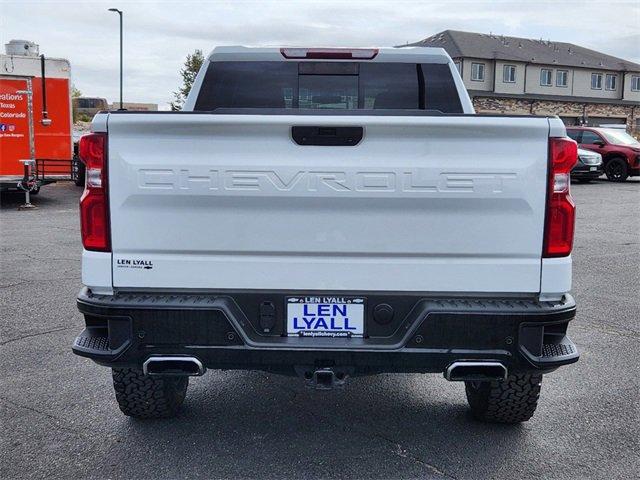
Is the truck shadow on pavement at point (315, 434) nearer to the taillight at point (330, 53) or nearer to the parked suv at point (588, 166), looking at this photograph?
the taillight at point (330, 53)

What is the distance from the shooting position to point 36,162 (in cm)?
1606

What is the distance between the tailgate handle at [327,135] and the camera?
318 centimetres

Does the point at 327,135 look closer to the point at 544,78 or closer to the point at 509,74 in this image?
the point at 509,74

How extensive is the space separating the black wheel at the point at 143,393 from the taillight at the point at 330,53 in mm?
2175

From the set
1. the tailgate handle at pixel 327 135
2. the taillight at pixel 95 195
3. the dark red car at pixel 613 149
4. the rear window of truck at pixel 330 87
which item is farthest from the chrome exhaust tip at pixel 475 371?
the dark red car at pixel 613 149

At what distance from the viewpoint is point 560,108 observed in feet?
195

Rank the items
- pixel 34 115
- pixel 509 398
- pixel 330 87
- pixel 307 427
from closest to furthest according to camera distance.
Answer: pixel 509 398, pixel 307 427, pixel 330 87, pixel 34 115

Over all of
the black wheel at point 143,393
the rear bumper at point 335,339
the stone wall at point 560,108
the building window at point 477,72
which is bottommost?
the black wheel at point 143,393

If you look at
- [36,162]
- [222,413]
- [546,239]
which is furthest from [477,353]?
[36,162]

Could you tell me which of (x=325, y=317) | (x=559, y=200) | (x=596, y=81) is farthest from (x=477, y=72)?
(x=325, y=317)

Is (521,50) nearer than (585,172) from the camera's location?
No

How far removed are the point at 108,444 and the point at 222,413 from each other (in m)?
0.70

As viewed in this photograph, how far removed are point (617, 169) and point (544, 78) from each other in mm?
38291

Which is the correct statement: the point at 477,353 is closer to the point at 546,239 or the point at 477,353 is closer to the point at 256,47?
the point at 546,239
